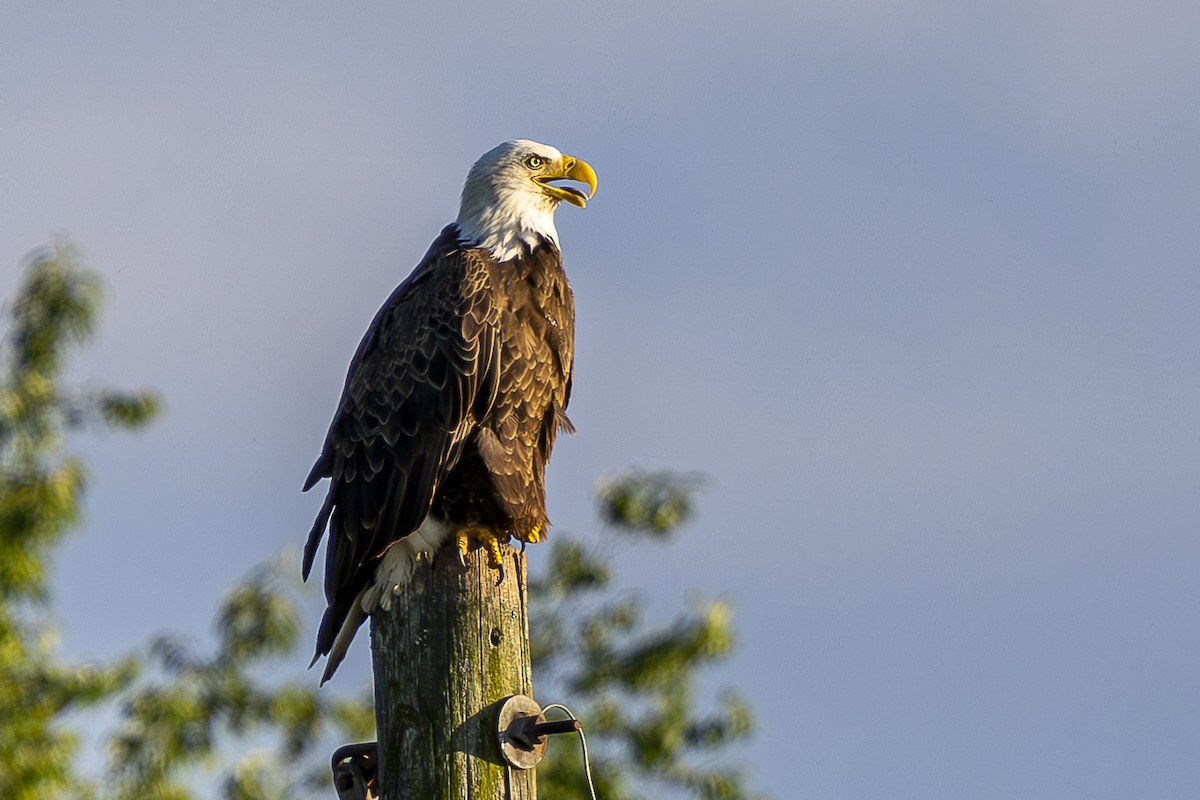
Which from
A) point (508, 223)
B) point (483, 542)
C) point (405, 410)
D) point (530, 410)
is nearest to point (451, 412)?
point (405, 410)

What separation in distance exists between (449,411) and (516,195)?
3.73 feet

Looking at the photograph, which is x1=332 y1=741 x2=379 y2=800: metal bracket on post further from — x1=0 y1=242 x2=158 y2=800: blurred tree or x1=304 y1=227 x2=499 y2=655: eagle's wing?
x1=0 y1=242 x2=158 y2=800: blurred tree

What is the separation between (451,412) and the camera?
19.7ft

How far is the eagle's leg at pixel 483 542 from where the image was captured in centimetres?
483

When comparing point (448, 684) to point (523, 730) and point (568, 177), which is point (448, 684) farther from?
point (568, 177)

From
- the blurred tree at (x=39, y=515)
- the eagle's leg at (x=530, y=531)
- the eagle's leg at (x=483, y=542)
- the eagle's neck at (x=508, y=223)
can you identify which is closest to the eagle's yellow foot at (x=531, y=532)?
the eagle's leg at (x=530, y=531)

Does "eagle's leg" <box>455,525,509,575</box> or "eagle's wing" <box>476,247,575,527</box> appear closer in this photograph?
"eagle's leg" <box>455,525,509,575</box>

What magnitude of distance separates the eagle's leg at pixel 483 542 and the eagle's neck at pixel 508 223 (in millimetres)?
1246

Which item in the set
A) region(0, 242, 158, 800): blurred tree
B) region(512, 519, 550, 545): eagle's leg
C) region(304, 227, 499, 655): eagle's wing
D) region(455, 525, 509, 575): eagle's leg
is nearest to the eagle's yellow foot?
region(512, 519, 550, 545): eagle's leg

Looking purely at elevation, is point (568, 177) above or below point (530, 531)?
above

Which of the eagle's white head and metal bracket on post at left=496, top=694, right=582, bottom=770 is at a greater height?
the eagle's white head

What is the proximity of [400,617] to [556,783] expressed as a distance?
7.17 m

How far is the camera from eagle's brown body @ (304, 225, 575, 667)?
18.7 feet

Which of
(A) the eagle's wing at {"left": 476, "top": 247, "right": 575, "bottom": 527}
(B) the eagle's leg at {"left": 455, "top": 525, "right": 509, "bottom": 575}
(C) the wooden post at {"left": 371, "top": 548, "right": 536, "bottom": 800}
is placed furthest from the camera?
(A) the eagle's wing at {"left": 476, "top": 247, "right": 575, "bottom": 527}
